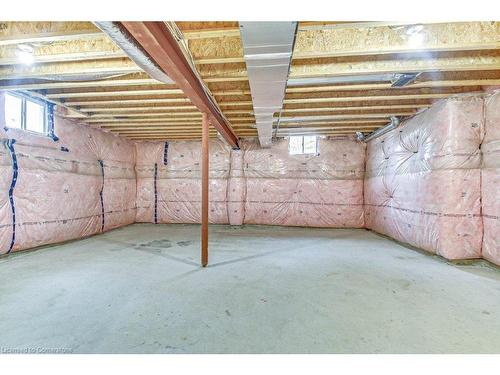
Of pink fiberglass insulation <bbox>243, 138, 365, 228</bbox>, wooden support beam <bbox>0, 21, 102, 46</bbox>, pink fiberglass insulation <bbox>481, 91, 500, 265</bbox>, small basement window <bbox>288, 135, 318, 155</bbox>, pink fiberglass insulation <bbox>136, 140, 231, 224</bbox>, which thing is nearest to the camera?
wooden support beam <bbox>0, 21, 102, 46</bbox>

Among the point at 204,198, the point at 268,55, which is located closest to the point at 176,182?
the point at 204,198

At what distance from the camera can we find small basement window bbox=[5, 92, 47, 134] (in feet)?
11.4

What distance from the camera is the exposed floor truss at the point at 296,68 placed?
1993 mm

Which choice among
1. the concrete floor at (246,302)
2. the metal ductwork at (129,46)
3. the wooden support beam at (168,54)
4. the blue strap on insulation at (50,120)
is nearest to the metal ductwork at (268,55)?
the wooden support beam at (168,54)

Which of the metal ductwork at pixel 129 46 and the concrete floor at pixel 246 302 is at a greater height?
the metal ductwork at pixel 129 46

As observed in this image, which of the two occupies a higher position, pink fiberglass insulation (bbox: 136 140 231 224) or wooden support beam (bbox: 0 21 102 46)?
wooden support beam (bbox: 0 21 102 46)

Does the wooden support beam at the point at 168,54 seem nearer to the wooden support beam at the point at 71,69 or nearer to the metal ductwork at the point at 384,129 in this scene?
the wooden support beam at the point at 71,69

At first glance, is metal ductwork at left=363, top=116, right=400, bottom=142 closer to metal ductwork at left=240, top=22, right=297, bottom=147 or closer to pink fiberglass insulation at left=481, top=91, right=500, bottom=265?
pink fiberglass insulation at left=481, top=91, right=500, bottom=265

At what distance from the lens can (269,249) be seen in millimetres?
3879

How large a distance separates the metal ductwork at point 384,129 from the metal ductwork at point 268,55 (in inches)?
95.7

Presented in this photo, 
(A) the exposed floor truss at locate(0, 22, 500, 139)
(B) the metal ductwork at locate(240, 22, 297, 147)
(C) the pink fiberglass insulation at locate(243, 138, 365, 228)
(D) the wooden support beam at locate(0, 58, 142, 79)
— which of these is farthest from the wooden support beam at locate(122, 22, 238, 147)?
(C) the pink fiberglass insulation at locate(243, 138, 365, 228)

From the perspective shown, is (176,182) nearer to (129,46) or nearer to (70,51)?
(70,51)

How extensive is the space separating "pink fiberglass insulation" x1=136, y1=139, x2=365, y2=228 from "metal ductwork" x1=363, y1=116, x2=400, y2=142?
1.51 ft
